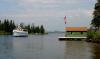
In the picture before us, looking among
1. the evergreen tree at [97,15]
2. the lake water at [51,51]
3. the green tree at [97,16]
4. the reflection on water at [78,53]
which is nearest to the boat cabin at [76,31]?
the green tree at [97,16]

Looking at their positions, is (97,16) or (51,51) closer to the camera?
(51,51)

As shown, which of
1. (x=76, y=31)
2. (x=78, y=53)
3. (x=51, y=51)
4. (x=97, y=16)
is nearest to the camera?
(x=78, y=53)

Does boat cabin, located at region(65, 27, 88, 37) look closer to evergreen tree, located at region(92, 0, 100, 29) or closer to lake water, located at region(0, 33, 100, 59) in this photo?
evergreen tree, located at region(92, 0, 100, 29)

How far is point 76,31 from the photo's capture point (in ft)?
307

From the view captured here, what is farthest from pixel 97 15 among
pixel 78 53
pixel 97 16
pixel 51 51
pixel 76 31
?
pixel 78 53

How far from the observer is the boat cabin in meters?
93.1

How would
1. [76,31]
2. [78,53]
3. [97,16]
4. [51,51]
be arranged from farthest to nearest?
1. [76,31]
2. [97,16]
3. [51,51]
4. [78,53]

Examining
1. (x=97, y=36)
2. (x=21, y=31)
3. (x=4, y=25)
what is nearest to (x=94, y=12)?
(x=97, y=36)

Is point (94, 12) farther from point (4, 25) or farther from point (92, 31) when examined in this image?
point (4, 25)

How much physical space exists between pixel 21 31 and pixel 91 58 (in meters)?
136

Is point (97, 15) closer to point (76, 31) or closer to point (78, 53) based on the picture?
point (76, 31)

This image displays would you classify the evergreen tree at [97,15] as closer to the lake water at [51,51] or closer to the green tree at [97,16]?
the green tree at [97,16]

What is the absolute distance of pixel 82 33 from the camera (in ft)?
312

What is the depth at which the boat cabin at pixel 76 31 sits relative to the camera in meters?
93.1
